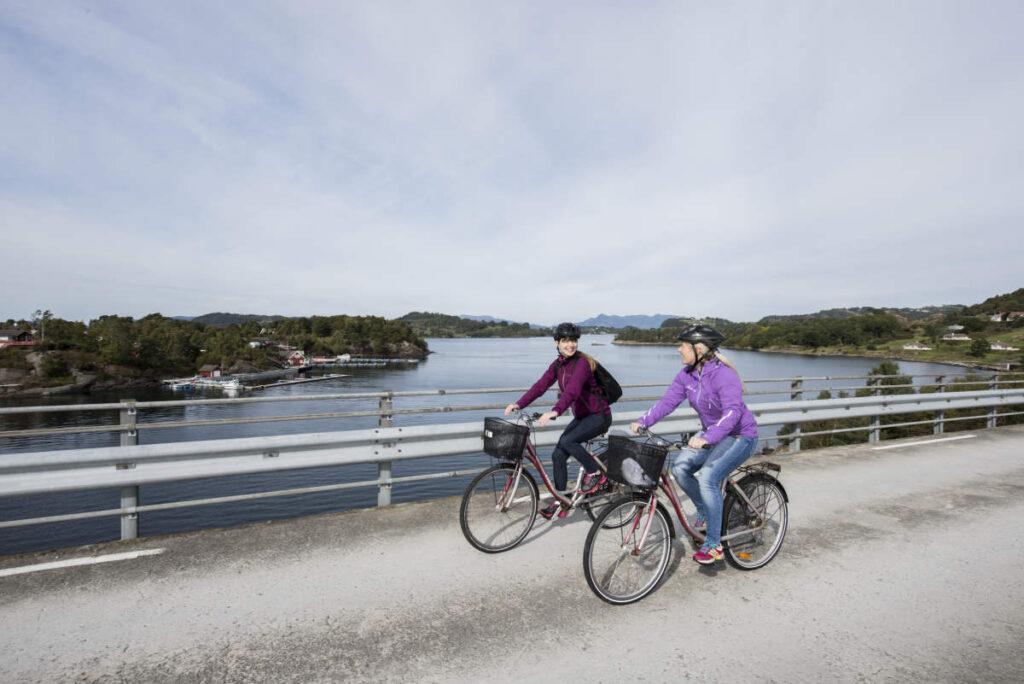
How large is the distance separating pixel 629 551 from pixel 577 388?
1427 millimetres

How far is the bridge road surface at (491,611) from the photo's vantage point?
2.76 m

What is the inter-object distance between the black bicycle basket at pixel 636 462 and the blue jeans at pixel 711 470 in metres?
0.50

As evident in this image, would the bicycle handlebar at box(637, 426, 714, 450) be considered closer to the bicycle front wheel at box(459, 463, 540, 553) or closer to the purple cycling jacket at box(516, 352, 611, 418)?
the purple cycling jacket at box(516, 352, 611, 418)

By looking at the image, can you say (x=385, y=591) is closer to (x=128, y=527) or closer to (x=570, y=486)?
(x=128, y=527)

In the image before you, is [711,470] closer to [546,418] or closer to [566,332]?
Result: [546,418]

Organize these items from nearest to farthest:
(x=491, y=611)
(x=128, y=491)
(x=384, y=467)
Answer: (x=491, y=611) → (x=128, y=491) → (x=384, y=467)

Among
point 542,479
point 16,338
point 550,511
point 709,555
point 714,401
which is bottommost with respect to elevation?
point 709,555

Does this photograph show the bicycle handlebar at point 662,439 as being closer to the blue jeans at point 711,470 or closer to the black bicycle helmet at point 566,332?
the blue jeans at point 711,470

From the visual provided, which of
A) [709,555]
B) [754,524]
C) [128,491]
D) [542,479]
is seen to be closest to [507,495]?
[542,479]

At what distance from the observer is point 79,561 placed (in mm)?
3898

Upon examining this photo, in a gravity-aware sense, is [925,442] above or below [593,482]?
below

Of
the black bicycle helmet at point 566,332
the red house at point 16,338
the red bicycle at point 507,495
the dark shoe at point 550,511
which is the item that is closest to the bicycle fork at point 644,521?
the red bicycle at point 507,495

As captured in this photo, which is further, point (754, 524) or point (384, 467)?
point (384, 467)

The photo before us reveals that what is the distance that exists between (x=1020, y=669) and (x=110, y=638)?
5.20 meters
